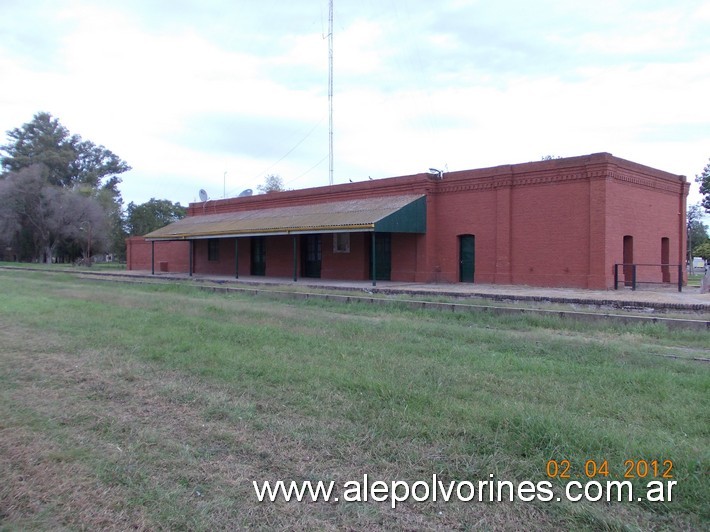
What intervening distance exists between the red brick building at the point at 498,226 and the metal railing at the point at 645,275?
0.08m

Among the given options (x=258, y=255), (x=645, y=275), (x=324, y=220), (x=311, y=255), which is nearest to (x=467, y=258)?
(x=324, y=220)

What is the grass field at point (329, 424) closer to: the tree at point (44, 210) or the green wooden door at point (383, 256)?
the green wooden door at point (383, 256)

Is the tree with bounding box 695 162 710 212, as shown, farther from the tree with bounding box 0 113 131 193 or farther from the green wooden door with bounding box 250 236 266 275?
the tree with bounding box 0 113 131 193

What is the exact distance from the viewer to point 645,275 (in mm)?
21141

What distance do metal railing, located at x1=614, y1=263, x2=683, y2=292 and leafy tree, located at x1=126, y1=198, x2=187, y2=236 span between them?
137 feet

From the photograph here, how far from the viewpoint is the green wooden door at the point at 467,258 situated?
2219 centimetres

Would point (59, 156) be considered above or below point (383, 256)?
above

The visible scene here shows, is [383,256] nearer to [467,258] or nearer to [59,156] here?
[467,258]

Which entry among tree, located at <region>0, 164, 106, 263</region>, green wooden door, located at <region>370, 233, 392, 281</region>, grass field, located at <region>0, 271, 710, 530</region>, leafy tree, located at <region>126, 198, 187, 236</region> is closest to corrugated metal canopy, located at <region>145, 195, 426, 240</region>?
green wooden door, located at <region>370, 233, 392, 281</region>

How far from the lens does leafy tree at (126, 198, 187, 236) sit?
50594mm

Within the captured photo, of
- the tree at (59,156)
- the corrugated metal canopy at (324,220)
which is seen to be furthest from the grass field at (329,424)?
the tree at (59,156)

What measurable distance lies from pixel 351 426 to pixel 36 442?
258 centimetres

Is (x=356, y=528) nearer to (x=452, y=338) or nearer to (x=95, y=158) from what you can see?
(x=452, y=338)

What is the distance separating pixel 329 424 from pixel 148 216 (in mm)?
49757
